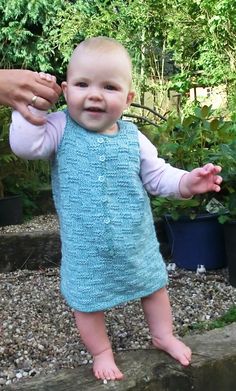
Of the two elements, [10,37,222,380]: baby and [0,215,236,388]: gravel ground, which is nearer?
[10,37,222,380]: baby

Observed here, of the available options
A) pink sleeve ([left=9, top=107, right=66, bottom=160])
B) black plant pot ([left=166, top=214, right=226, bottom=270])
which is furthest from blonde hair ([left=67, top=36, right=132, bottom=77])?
black plant pot ([left=166, top=214, right=226, bottom=270])

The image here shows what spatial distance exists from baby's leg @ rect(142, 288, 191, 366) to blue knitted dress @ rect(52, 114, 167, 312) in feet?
0.44

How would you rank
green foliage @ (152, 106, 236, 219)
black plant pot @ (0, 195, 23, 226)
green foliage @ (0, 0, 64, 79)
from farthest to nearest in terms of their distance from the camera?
green foliage @ (0, 0, 64, 79) → black plant pot @ (0, 195, 23, 226) → green foliage @ (152, 106, 236, 219)

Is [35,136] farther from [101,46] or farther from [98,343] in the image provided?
[98,343]

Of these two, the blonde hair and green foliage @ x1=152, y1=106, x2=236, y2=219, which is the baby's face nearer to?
the blonde hair

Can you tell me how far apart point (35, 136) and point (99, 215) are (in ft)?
0.96

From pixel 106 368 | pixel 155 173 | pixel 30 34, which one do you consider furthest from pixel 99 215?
pixel 30 34

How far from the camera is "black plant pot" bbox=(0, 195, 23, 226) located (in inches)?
180

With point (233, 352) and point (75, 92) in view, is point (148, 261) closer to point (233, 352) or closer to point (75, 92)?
point (233, 352)

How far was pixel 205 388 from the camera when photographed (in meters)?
1.88

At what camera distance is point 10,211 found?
4625 mm

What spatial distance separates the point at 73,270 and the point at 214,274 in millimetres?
1593

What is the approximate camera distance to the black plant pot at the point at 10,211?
15.0 feet

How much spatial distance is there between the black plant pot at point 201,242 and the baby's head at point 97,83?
1600mm
